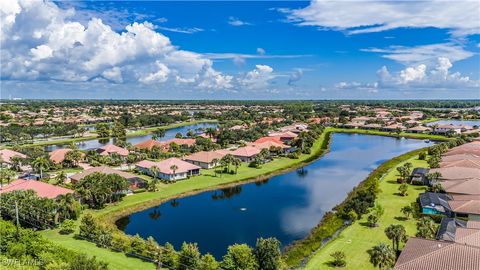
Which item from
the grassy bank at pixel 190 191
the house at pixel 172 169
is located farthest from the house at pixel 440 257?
the house at pixel 172 169

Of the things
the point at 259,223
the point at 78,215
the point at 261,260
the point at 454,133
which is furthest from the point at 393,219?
the point at 454,133

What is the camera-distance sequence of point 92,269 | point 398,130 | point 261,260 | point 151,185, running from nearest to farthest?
point 92,269, point 261,260, point 151,185, point 398,130

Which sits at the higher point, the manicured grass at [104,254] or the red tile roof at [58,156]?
the red tile roof at [58,156]

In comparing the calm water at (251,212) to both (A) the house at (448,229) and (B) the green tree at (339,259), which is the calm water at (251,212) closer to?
(B) the green tree at (339,259)

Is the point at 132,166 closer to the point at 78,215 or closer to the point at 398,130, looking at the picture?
the point at 78,215

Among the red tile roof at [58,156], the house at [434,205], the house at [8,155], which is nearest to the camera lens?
the house at [434,205]

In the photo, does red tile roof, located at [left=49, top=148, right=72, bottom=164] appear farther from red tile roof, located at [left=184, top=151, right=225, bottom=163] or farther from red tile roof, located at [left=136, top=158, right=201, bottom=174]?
red tile roof, located at [left=184, top=151, right=225, bottom=163]

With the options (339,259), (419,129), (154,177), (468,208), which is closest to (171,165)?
(154,177)
